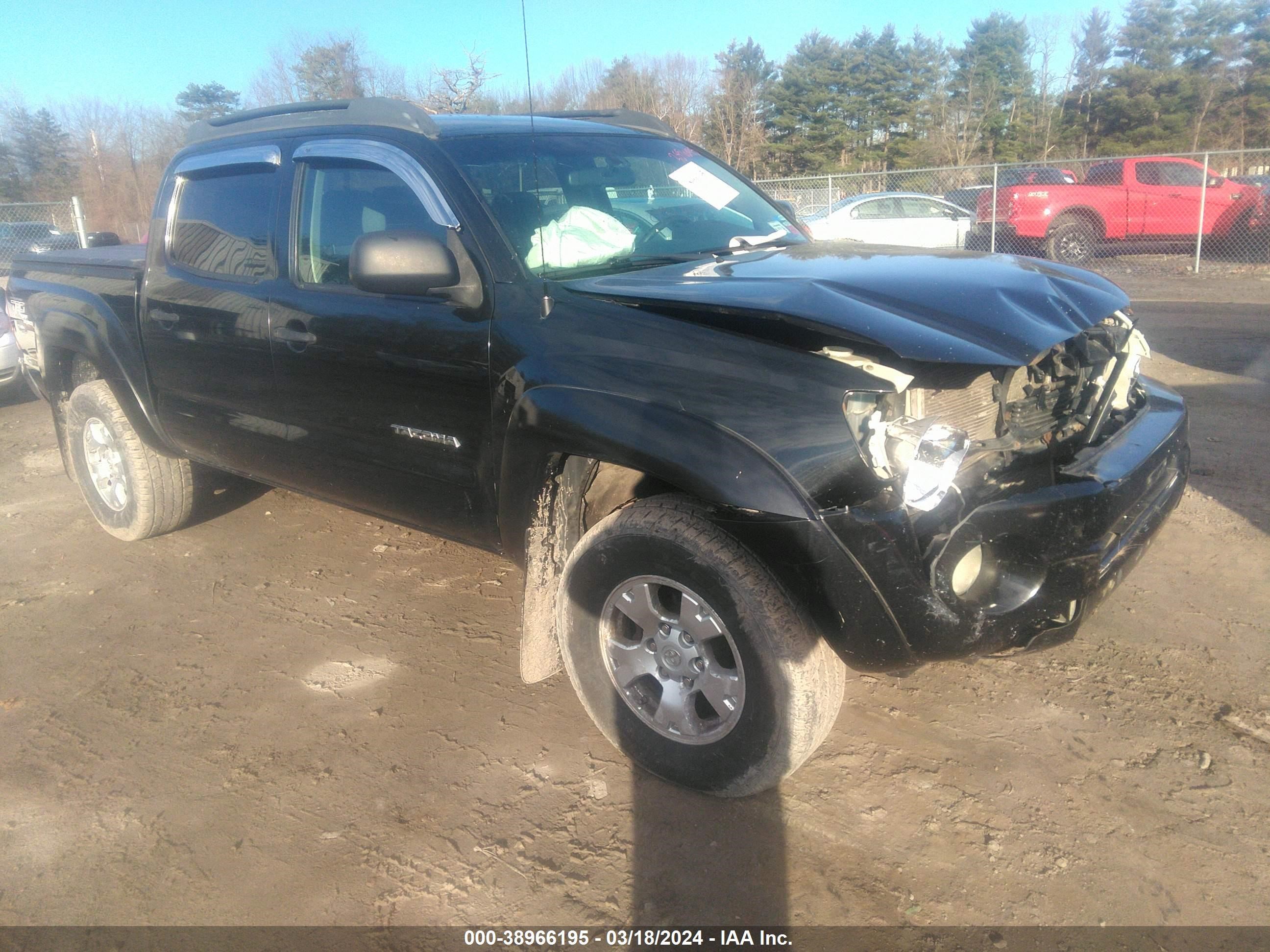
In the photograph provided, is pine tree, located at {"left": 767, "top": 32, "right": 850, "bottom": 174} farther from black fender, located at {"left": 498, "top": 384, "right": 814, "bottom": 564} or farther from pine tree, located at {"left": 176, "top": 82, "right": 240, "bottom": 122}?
black fender, located at {"left": 498, "top": 384, "right": 814, "bottom": 564}

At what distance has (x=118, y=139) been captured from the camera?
3475 cm

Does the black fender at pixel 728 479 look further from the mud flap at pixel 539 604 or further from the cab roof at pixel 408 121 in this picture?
the cab roof at pixel 408 121

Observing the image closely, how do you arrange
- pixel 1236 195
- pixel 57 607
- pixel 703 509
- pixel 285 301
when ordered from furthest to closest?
pixel 1236 195
pixel 57 607
pixel 285 301
pixel 703 509

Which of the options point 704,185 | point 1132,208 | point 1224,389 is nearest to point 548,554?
point 704,185

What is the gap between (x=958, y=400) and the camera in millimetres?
2551

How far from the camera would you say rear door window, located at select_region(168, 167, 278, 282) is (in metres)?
3.68

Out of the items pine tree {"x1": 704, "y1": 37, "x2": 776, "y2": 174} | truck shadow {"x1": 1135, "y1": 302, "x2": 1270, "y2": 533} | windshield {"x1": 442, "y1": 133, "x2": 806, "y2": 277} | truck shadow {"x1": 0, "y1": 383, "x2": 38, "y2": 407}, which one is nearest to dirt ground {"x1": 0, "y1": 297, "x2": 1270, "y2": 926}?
truck shadow {"x1": 1135, "y1": 302, "x2": 1270, "y2": 533}

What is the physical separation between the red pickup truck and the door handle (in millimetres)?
13877

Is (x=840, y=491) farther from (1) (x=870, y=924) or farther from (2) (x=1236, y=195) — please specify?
(2) (x=1236, y=195)

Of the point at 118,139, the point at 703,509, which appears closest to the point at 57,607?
the point at 703,509

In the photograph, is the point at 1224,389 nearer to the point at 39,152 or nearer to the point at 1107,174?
the point at 1107,174

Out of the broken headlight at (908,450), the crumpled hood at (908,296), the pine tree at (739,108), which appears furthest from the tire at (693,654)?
the pine tree at (739,108)

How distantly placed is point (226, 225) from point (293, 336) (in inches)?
32.0

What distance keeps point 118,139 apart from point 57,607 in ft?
123
